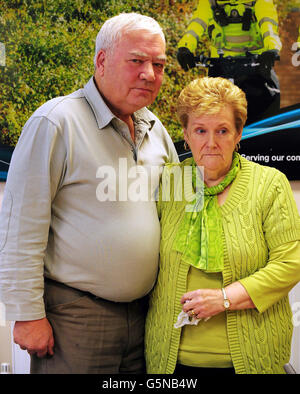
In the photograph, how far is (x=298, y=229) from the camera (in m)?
1.01

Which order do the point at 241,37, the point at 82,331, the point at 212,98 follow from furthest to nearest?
the point at 241,37 < the point at 82,331 < the point at 212,98

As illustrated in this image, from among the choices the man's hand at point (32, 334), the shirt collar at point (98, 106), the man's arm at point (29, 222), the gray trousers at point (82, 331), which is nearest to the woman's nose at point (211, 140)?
the shirt collar at point (98, 106)

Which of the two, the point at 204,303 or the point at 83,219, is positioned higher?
the point at 83,219

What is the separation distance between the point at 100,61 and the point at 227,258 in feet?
1.95

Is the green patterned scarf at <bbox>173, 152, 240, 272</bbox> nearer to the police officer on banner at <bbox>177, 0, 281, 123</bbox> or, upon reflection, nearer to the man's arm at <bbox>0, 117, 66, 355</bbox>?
the man's arm at <bbox>0, 117, 66, 355</bbox>

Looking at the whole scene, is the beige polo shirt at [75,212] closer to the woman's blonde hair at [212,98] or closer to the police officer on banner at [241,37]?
the woman's blonde hair at [212,98]

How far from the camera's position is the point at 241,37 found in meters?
1.55

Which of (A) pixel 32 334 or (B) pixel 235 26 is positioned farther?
(B) pixel 235 26

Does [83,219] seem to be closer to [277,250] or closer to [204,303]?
[204,303]

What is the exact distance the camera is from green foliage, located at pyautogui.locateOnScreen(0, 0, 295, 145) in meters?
1.59

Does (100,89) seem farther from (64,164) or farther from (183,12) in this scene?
(183,12)

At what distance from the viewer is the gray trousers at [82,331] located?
111 cm

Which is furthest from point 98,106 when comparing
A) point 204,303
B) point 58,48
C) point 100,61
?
point 58,48
